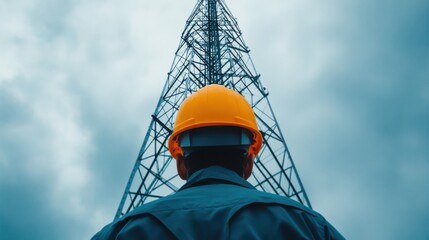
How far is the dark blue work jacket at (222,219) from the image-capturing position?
1.36 meters

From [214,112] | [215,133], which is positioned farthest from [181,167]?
[214,112]

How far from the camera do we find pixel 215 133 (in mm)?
2344

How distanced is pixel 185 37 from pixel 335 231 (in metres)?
10.9

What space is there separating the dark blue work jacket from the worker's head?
48 cm

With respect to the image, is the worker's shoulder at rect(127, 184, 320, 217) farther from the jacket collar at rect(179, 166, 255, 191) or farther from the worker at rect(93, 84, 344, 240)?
the jacket collar at rect(179, 166, 255, 191)

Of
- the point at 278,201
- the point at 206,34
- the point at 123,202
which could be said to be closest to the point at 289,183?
the point at 123,202

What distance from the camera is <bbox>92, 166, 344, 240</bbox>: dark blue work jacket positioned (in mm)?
1356

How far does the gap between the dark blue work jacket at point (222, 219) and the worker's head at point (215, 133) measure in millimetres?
479

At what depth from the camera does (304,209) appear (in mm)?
1493

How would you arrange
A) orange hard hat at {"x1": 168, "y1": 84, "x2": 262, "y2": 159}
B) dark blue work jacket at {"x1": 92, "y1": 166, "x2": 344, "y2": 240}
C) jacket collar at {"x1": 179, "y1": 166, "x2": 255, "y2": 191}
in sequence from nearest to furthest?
dark blue work jacket at {"x1": 92, "y1": 166, "x2": 344, "y2": 240} < jacket collar at {"x1": 179, "y1": 166, "x2": 255, "y2": 191} < orange hard hat at {"x1": 168, "y1": 84, "x2": 262, "y2": 159}

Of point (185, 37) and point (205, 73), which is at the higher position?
point (185, 37)

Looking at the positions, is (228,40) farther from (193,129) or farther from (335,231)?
(335,231)

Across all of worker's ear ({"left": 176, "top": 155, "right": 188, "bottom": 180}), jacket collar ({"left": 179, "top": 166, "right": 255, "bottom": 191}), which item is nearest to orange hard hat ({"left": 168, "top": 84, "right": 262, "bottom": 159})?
worker's ear ({"left": 176, "top": 155, "right": 188, "bottom": 180})

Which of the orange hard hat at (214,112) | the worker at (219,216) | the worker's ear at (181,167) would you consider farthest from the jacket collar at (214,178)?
the orange hard hat at (214,112)
